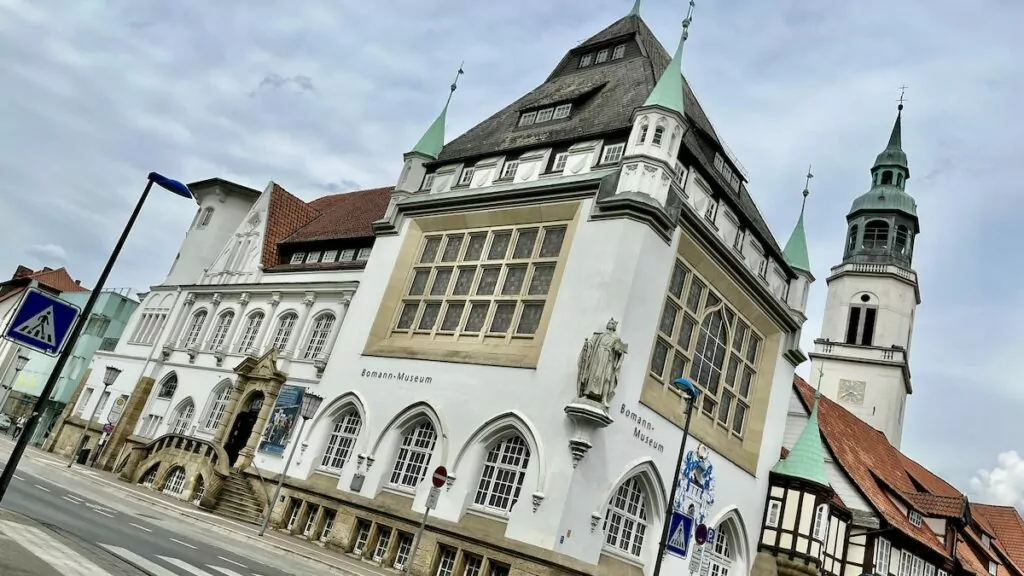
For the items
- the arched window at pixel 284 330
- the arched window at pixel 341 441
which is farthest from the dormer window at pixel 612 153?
the arched window at pixel 284 330

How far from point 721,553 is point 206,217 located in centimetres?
3102

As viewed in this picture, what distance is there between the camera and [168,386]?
3672cm

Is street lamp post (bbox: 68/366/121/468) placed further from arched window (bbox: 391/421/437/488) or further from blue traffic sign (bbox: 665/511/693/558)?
blue traffic sign (bbox: 665/511/693/558)

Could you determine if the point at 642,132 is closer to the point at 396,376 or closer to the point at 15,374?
the point at 396,376

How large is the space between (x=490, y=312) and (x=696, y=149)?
8919mm

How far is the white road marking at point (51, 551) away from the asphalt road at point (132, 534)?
966 millimetres

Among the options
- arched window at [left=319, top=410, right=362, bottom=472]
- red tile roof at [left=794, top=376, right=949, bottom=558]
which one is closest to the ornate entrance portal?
arched window at [left=319, top=410, right=362, bottom=472]

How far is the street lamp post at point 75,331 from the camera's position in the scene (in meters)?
11.0

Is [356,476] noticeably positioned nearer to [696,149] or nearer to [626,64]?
[696,149]

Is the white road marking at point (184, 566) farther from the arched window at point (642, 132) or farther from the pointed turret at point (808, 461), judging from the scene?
the pointed turret at point (808, 461)

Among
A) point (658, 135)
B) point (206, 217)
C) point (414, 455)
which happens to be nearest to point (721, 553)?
point (414, 455)

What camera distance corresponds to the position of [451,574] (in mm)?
21250

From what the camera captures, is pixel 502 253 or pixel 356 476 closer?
pixel 356 476

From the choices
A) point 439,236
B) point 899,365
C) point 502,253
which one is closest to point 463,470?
point 502,253
